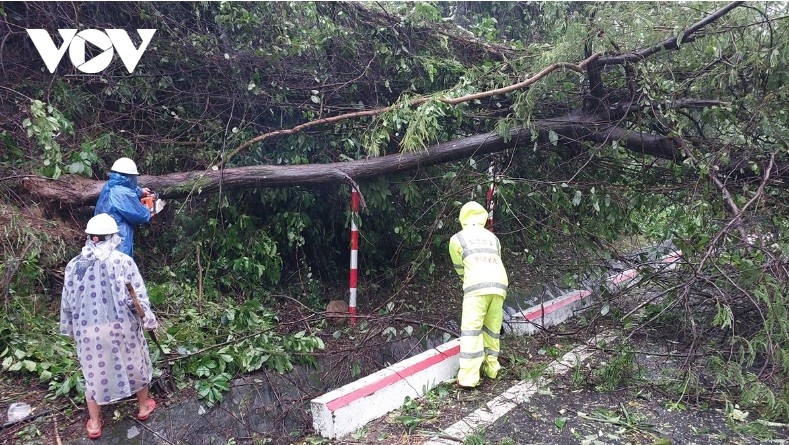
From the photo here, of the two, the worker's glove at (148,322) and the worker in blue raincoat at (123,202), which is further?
the worker in blue raincoat at (123,202)

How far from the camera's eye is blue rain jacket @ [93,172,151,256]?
423 cm

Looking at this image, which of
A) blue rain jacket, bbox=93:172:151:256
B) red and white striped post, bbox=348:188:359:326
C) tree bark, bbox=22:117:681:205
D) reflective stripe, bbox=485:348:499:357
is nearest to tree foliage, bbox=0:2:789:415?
tree bark, bbox=22:117:681:205

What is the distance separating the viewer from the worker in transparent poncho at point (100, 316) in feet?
11.0

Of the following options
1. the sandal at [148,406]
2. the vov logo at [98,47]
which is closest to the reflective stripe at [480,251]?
the sandal at [148,406]

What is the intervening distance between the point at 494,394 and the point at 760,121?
9.99ft

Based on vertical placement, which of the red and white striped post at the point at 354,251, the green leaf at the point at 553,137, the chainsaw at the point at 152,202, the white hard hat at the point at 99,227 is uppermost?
the green leaf at the point at 553,137

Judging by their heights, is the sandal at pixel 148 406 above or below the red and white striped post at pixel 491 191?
below

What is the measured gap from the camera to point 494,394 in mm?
4309

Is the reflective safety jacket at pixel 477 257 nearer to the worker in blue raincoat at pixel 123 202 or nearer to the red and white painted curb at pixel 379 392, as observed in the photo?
the red and white painted curb at pixel 379 392

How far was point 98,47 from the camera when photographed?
546 cm

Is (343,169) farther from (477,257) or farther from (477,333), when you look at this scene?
(477,333)

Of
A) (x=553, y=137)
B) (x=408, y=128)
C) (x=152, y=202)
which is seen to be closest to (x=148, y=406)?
(x=152, y=202)

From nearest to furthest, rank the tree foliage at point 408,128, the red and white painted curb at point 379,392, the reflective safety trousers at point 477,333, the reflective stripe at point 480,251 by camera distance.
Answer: the red and white painted curb at point 379,392, the reflective safety trousers at point 477,333, the reflective stripe at point 480,251, the tree foliage at point 408,128

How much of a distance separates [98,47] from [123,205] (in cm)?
214
